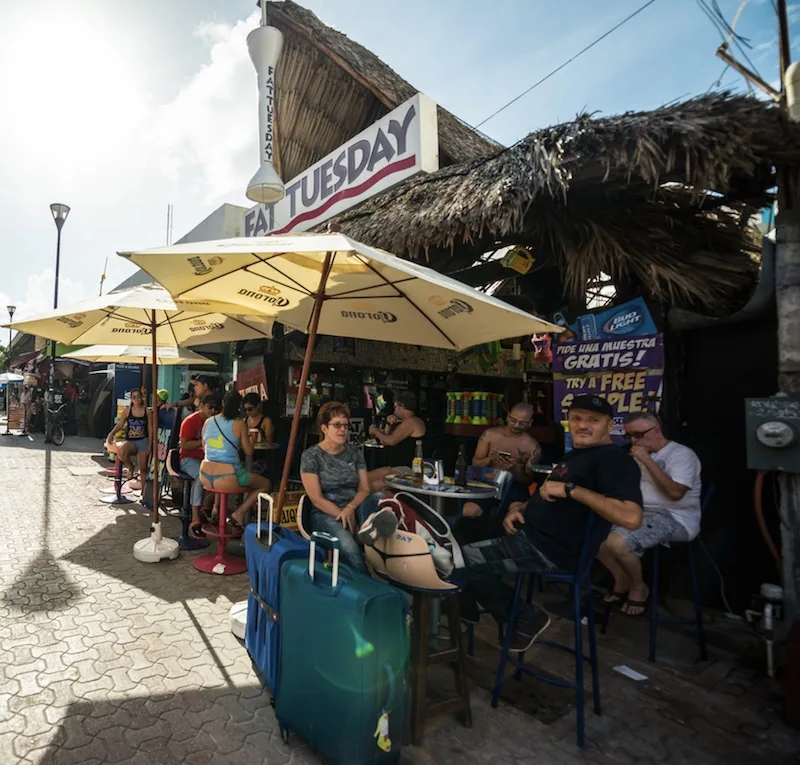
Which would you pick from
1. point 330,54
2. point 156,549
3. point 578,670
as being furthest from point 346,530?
point 330,54

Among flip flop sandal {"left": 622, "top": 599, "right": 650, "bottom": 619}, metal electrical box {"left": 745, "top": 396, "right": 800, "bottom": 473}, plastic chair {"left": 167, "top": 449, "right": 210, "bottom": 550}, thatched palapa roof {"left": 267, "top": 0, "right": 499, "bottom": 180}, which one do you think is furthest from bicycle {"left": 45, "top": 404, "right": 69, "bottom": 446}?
metal electrical box {"left": 745, "top": 396, "right": 800, "bottom": 473}

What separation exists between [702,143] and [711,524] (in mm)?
2910

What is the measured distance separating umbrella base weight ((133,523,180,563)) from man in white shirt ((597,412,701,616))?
12.9 feet

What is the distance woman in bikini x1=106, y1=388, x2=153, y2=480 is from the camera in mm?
7207

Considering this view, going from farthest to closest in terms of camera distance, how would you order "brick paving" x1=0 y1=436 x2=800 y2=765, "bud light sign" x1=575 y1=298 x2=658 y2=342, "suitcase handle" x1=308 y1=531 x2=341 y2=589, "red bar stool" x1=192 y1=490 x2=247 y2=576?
"red bar stool" x1=192 y1=490 x2=247 y2=576 → "bud light sign" x1=575 y1=298 x2=658 y2=342 → "brick paving" x1=0 y1=436 x2=800 y2=765 → "suitcase handle" x1=308 y1=531 x2=341 y2=589

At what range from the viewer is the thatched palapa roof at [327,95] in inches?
288

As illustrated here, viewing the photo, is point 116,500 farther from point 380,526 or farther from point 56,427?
point 56,427

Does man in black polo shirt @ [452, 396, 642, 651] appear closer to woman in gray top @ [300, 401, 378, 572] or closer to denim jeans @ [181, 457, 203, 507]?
woman in gray top @ [300, 401, 378, 572]

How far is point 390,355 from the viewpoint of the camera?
7547mm

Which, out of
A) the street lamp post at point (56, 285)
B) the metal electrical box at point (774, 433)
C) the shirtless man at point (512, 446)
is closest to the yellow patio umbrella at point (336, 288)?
the shirtless man at point (512, 446)

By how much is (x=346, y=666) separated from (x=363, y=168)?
6.08 metres

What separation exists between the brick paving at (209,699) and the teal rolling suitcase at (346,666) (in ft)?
0.89

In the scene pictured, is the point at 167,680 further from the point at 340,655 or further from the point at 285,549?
the point at 340,655

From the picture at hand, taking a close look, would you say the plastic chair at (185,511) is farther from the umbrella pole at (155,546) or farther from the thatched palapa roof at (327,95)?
the thatched palapa roof at (327,95)
